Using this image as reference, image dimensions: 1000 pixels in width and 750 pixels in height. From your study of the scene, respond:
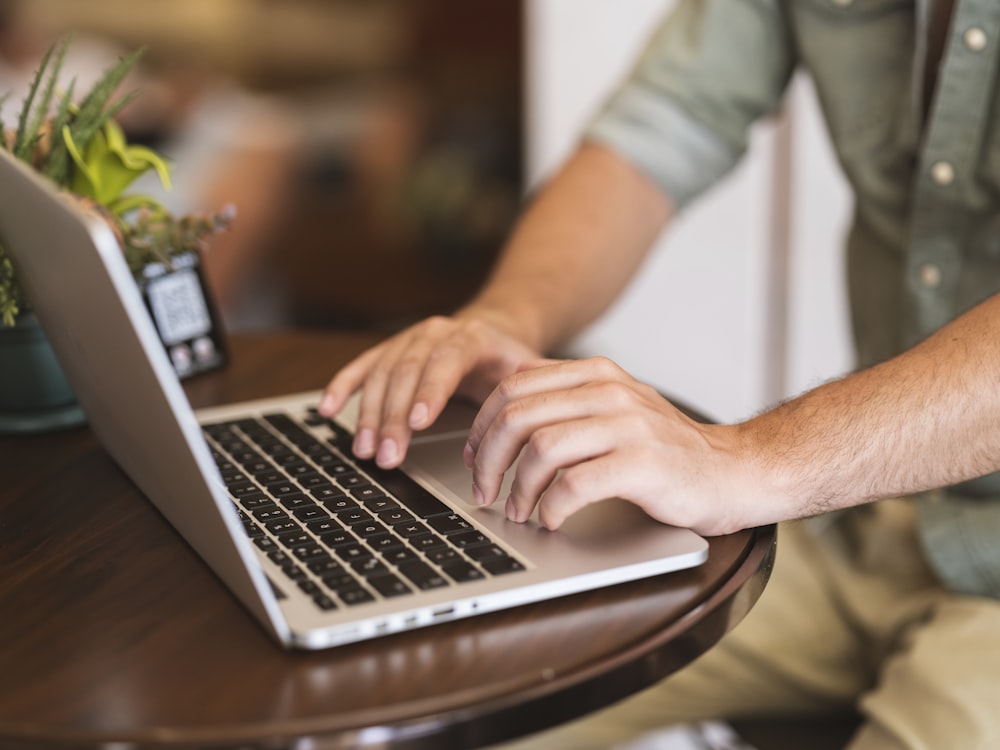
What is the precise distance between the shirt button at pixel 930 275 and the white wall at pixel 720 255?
3.46 ft

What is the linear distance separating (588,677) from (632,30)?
2055 mm

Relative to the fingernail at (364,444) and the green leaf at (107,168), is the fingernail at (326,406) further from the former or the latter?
the green leaf at (107,168)

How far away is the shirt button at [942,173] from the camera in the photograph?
109 centimetres

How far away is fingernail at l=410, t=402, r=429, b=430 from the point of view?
80 cm

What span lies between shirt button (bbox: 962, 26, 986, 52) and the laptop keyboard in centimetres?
63

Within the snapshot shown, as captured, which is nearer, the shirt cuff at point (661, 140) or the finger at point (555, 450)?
the finger at point (555, 450)

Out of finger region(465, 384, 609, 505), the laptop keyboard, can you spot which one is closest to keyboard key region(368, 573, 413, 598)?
the laptop keyboard

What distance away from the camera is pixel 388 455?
0.79 metres

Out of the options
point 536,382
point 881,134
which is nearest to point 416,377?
point 536,382

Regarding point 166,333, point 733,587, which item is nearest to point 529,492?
point 733,587

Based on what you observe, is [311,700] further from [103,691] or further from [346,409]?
[346,409]

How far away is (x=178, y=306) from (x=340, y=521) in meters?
0.42

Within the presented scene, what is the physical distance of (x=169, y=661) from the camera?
58 cm

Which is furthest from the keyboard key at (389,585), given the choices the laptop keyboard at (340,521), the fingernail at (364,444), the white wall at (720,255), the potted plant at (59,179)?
the white wall at (720,255)
